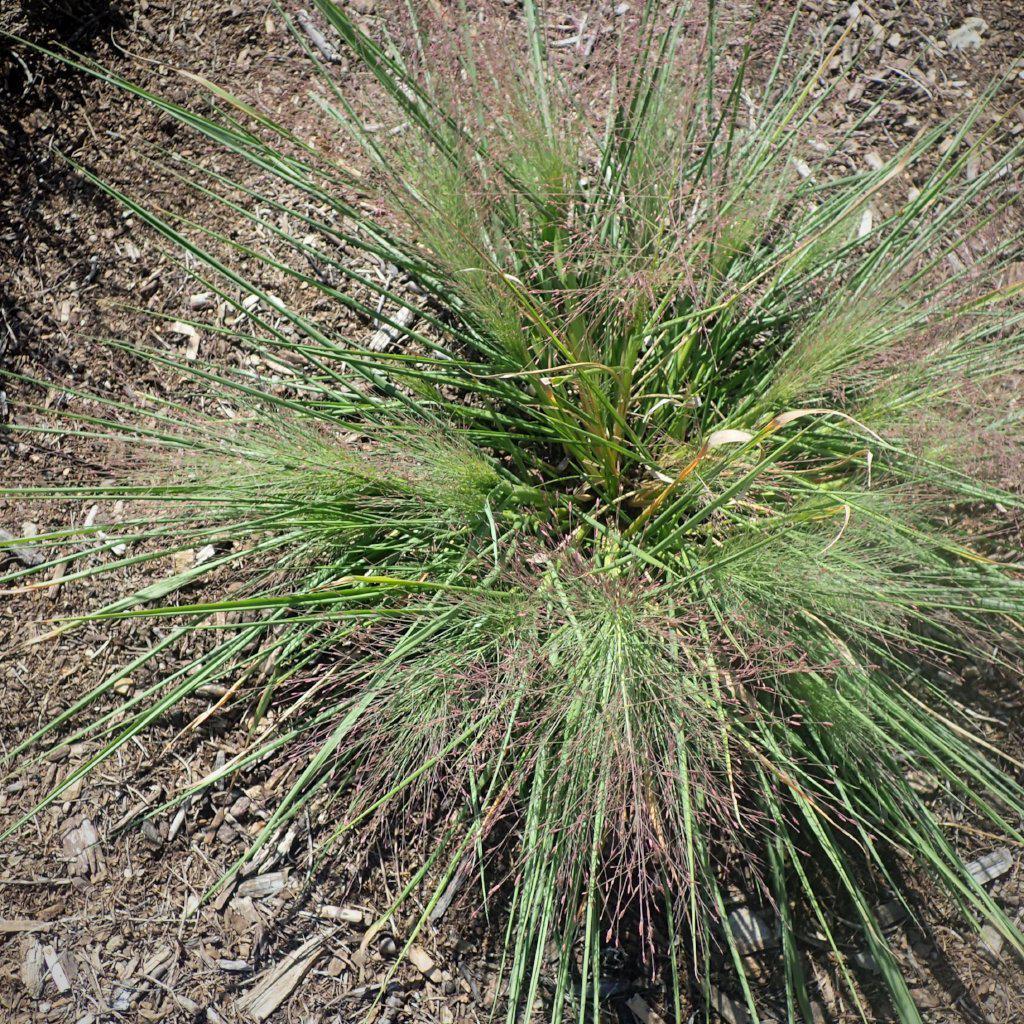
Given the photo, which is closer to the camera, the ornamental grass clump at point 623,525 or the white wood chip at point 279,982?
the ornamental grass clump at point 623,525

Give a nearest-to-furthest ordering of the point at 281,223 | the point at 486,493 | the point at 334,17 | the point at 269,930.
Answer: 1. the point at 334,17
2. the point at 486,493
3. the point at 269,930
4. the point at 281,223

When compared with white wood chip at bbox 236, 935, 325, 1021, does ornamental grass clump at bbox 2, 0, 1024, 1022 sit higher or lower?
higher

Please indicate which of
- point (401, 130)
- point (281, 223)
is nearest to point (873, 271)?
point (401, 130)

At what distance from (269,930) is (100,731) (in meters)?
0.59

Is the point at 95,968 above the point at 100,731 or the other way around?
the other way around

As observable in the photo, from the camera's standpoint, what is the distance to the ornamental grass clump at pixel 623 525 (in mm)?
1226

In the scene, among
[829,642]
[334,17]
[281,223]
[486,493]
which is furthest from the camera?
[281,223]

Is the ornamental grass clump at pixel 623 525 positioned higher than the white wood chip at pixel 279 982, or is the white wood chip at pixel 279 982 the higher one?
the ornamental grass clump at pixel 623 525

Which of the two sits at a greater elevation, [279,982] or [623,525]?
[623,525]

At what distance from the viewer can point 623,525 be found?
167 cm

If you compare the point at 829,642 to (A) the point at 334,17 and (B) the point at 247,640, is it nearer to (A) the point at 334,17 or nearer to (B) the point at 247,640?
(B) the point at 247,640

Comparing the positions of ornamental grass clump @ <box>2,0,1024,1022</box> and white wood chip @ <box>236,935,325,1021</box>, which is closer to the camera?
ornamental grass clump @ <box>2,0,1024,1022</box>

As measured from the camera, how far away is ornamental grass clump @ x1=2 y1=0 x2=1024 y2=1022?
4.02 ft

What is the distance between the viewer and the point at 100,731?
1.72 m
